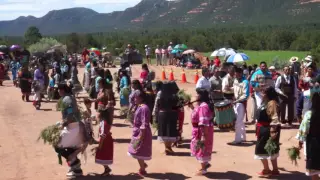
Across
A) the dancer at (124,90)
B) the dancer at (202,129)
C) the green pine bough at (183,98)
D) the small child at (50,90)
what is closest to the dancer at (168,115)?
the green pine bough at (183,98)

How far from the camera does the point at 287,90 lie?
14.8 metres

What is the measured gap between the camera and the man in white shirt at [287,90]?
14.7m

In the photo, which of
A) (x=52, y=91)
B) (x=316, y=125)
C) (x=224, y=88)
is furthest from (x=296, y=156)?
(x=52, y=91)

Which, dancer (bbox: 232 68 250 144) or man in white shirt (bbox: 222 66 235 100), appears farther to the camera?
man in white shirt (bbox: 222 66 235 100)

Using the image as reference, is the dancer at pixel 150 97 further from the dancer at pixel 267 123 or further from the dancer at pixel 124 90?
→ the dancer at pixel 267 123

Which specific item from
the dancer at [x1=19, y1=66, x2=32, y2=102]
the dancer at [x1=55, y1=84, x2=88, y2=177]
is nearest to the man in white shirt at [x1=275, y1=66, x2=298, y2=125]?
the dancer at [x1=55, y1=84, x2=88, y2=177]

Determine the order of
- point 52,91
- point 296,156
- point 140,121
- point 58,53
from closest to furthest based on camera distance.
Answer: point 296,156
point 140,121
point 52,91
point 58,53

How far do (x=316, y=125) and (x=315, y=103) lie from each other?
0.34 meters

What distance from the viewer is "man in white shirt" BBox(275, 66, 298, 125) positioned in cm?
1470

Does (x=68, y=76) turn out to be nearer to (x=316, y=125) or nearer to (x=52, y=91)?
(x=52, y=91)

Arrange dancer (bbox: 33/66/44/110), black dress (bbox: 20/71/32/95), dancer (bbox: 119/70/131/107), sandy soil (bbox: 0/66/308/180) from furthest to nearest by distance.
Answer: black dress (bbox: 20/71/32/95)
dancer (bbox: 33/66/44/110)
dancer (bbox: 119/70/131/107)
sandy soil (bbox: 0/66/308/180)

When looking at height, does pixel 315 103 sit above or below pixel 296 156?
above

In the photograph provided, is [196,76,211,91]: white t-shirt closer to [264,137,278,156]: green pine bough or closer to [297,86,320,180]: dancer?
[264,137,278,156]: green pine bough

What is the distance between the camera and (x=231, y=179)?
977cm
